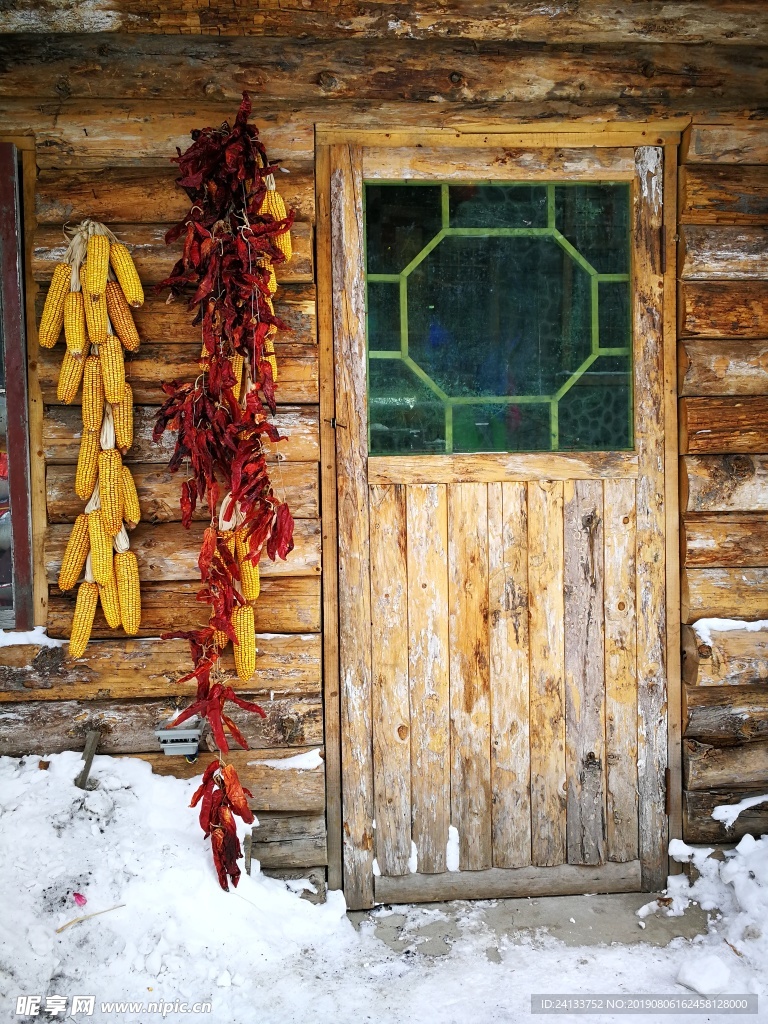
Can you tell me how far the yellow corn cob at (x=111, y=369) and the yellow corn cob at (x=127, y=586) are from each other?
59 centimetres

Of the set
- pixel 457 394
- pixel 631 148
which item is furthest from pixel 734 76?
pixel 457 394

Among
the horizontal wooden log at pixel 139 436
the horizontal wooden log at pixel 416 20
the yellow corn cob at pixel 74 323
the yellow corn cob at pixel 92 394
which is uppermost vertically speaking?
the horizontal wooden log at pixel 416 20

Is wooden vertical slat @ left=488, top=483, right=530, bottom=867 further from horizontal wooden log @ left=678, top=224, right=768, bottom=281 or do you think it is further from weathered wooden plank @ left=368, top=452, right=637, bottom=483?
horizontal wooden log @ left=678, top=224, right=768, bottom=281

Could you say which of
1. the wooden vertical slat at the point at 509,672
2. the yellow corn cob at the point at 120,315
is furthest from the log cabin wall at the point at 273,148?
the wooden vertical slat at the point at 509,672

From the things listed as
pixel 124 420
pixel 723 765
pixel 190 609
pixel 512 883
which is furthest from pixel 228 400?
pixel 723 765

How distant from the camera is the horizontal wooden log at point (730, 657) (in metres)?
3.18

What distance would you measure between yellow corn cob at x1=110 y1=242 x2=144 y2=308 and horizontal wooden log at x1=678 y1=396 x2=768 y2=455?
2263 mm

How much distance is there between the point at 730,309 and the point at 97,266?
2536 millimetres

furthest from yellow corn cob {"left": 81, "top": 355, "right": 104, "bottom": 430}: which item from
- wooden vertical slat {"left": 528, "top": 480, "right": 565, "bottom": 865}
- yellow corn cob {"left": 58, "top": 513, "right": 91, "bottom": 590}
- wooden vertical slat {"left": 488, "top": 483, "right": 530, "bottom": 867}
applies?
wooden vertical slat {"left": 528, "top": 480, "right": 565, "bottom": 865}

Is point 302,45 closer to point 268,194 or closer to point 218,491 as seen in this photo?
point 268,194

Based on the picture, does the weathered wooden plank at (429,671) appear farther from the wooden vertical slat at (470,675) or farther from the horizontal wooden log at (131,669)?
the horizontal wooden log at (131,669)

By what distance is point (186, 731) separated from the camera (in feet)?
9.82

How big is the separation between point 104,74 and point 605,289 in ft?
7.18

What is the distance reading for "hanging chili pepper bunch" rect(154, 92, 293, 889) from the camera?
279 centimetres
